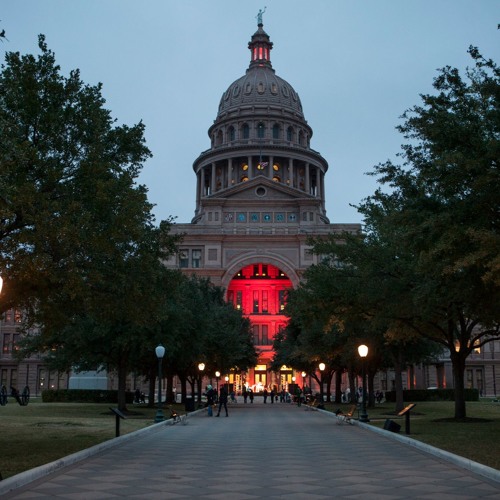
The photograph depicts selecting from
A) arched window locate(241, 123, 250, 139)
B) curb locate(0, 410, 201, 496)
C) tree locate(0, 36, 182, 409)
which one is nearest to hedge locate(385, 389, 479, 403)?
tree locate(0, 36, 182, 409)

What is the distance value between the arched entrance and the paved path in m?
85.1

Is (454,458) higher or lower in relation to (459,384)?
lower

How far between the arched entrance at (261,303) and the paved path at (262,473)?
279ft

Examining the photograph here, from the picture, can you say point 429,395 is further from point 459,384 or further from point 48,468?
point 48,468

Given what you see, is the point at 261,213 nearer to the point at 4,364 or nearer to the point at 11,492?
the point at 4,364

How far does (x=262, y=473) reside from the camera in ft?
42.3

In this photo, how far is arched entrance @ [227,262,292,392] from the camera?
105 m

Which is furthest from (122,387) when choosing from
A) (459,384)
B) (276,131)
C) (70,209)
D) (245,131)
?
(276,131)

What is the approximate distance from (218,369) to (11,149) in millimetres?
49255

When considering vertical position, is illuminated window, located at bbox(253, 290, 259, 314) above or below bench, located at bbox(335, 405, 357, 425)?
above

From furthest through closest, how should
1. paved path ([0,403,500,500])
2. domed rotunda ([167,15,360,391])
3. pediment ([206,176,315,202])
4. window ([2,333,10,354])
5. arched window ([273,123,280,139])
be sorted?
arched window ([273,123,280,139]) < pediment ([206,176,315,202]) < domed rotunda ([167,15,360,391]) < window ([2,333,10,354]) < paved path ([0,403,500,500])

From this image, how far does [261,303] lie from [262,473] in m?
95.4

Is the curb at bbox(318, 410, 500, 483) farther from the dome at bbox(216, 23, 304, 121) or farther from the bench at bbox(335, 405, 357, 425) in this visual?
the dome at bbox(216, 23, 304, 121)

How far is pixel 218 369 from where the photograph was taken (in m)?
60.9
